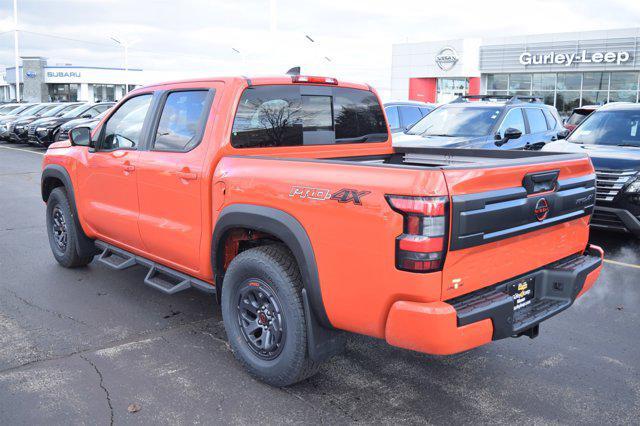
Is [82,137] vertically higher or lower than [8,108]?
lower

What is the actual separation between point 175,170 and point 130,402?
5.49 ft

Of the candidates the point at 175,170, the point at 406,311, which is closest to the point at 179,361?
the point at 175,170

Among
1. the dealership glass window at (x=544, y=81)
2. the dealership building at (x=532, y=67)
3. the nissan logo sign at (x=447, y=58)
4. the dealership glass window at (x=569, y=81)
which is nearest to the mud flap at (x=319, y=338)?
the dealership building at (x=532, y=67)

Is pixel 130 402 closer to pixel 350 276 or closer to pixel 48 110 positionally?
pixel 350 276

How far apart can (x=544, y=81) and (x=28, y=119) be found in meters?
32.0

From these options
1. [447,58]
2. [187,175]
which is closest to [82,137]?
[187,175]

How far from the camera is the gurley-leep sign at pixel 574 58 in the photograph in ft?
119

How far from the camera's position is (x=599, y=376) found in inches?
158

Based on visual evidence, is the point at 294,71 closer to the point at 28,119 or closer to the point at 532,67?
the point at 28,119

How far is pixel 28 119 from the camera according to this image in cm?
2308

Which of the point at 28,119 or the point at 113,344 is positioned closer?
the point at 113,344

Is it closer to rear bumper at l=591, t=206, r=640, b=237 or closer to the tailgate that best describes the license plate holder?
the tailgate

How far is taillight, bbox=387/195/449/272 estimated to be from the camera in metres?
2.93

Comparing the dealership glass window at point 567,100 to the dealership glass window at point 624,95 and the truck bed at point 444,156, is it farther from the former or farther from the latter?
the truck bed at point 444,156
